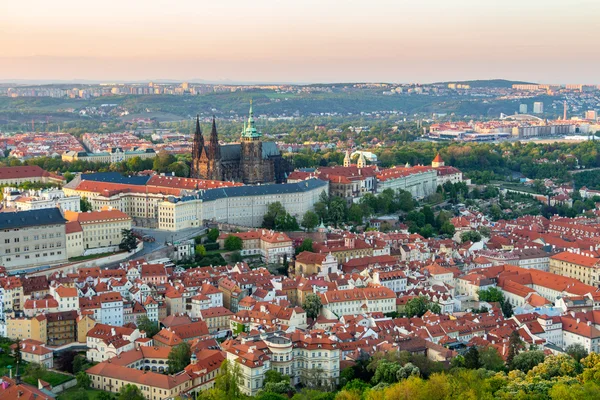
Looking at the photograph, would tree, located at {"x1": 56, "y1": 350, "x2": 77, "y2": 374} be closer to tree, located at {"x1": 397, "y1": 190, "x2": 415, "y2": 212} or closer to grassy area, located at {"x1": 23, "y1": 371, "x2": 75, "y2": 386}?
grassy area, located at {"x1": 23, "y1": 371, "x2": 75, "y2": 386}

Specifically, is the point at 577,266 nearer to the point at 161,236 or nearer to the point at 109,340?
the point at 161,236

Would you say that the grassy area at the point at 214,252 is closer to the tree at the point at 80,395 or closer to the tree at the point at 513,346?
the tree at the point at 80,395

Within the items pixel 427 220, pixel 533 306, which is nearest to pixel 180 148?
pixel 427 220

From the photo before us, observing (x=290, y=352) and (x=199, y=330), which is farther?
(x=199, y=330)

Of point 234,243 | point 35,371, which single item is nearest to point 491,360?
point 35,371

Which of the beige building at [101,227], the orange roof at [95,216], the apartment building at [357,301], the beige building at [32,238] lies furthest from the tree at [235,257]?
the apartment building at [357,301]

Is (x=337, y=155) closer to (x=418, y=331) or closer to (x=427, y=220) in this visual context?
(x=427, y=220)

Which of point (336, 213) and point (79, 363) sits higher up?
point (336, 213)
